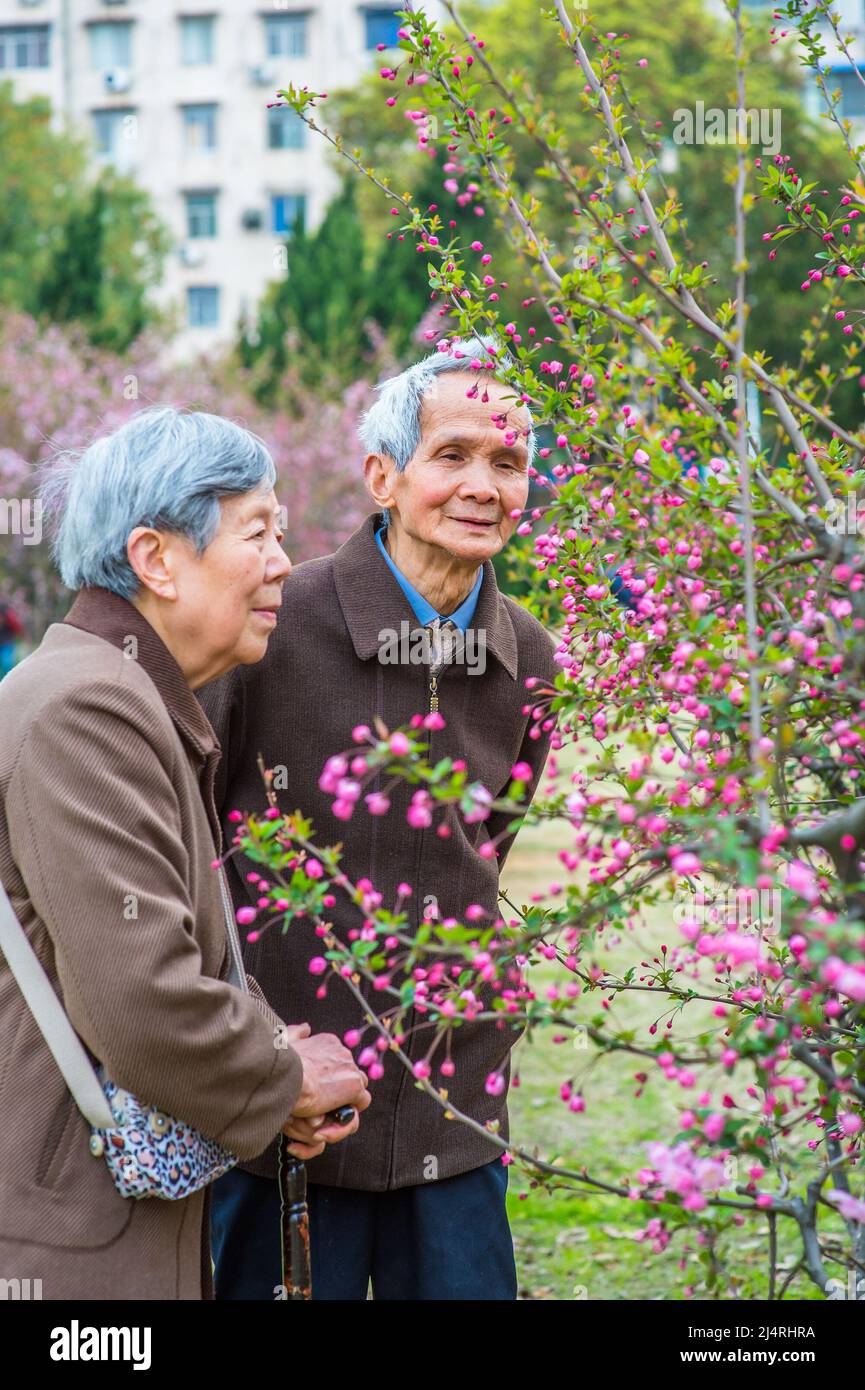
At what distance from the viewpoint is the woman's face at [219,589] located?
2.54 m

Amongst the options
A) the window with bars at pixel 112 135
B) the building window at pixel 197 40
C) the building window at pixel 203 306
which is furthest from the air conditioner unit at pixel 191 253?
the building window at pixel 197 40

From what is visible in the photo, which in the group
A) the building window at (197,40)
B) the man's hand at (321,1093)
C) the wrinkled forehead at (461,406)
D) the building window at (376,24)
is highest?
the building window at (197,40)

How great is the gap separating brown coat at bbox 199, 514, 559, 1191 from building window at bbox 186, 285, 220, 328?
156ft

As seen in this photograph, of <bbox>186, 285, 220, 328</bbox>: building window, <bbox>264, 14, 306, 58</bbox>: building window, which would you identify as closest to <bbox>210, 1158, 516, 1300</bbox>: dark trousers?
<bbox>264, 14, 306, 58</bbox>: building window

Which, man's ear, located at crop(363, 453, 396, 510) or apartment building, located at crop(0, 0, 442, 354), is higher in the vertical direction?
apartment building, located at crop(0, 0, 442, 354)

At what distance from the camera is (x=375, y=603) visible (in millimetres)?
3211

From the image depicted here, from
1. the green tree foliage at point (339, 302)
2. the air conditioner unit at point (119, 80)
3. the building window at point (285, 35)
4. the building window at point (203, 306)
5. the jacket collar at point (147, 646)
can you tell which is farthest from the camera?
the building window at point (203, 306)

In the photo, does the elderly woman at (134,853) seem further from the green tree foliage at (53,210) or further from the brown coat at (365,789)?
the green tree foliage at (53,210)

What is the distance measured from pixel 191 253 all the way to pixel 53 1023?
48412 millimetres

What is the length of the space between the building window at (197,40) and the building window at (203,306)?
6205mm

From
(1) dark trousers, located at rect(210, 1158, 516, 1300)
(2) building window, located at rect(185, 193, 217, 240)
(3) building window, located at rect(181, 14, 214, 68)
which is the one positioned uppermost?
(3) building window, located at rect(181, 14, 214, 68)

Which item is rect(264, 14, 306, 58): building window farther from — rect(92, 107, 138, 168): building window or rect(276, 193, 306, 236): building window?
rect(92, 107, 138, 168): building window

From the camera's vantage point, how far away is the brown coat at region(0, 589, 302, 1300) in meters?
2.24
